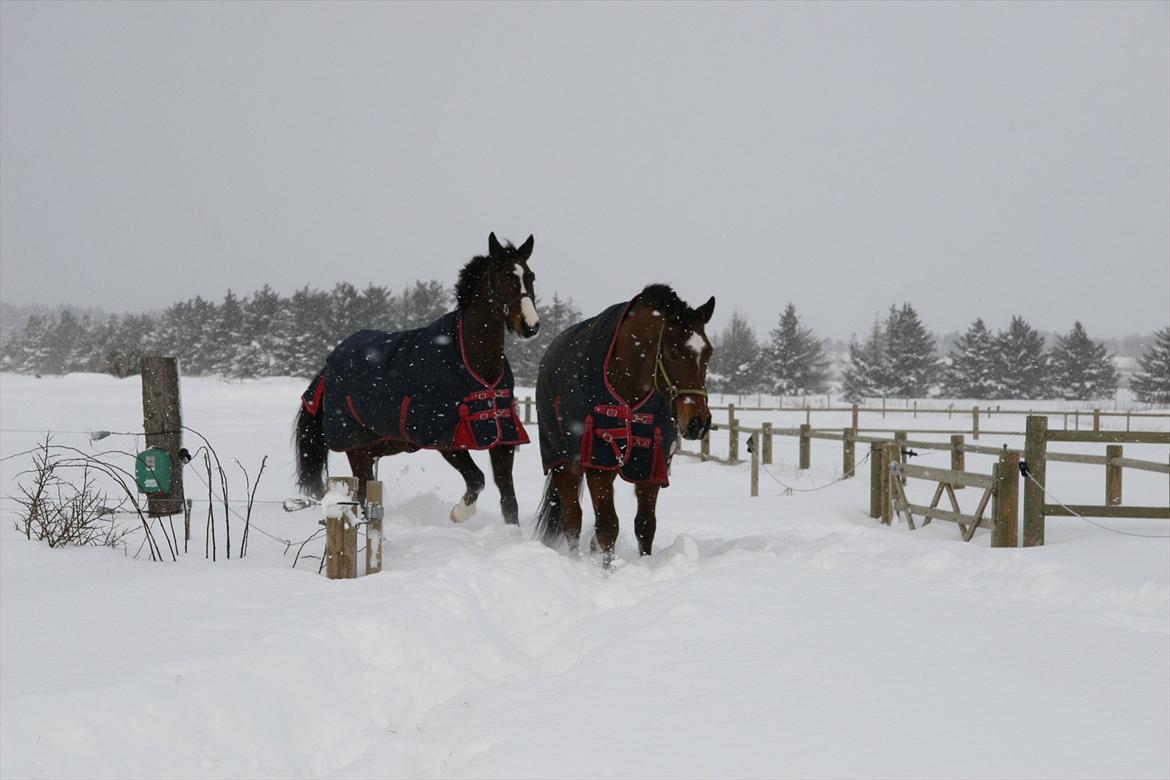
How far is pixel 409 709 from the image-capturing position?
301 cm

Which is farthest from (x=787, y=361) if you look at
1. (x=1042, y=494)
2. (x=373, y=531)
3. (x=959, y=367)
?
(x=373, y=531)

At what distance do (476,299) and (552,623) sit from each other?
278 centimetres

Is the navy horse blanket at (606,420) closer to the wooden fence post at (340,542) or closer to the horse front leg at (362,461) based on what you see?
the wooden fence post at (340,542)

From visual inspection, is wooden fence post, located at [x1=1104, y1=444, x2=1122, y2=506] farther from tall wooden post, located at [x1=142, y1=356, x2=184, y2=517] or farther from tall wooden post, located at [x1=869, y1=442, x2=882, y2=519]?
tall wooden post, located at [x1=142, y1=356, x2=184, y2=517]

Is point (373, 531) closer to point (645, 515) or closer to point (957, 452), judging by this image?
point (645, 515)

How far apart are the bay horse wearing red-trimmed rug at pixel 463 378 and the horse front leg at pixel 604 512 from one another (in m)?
0.78

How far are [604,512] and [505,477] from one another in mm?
1276

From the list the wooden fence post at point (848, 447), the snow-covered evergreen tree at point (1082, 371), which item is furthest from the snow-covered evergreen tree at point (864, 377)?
the wooden fence post at point (848, 447)

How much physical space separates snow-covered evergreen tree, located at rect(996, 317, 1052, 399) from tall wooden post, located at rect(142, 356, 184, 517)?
5140 cm

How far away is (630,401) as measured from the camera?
5477mm

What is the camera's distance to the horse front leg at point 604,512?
218 inches

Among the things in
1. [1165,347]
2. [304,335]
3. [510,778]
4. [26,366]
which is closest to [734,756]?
[510,778]

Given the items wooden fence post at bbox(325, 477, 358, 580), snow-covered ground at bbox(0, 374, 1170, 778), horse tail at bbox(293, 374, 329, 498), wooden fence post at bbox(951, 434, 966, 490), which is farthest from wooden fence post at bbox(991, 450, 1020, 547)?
horse tail at bbox(293, 374, 329, 498)

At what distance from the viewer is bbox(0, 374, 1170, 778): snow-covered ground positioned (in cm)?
247
